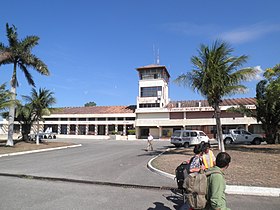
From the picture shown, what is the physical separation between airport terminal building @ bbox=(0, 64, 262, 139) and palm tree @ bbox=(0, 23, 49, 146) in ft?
74.0

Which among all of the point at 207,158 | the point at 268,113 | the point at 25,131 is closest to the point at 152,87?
the point at 25,131

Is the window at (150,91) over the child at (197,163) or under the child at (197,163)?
over

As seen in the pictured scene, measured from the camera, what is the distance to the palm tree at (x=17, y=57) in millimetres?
21984

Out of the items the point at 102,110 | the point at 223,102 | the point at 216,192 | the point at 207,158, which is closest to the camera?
the point at 216,192

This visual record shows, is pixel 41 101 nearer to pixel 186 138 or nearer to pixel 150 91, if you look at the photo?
pixel 186 138

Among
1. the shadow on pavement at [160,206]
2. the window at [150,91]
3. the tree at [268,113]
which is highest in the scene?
the window at [150,91]

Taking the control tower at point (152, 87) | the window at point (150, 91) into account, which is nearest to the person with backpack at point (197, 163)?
the control tower at point (152, 87)

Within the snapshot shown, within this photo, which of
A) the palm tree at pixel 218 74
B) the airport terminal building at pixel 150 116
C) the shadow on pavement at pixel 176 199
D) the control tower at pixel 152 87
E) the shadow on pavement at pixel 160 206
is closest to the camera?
the shadow on pavement at pixel 160 206

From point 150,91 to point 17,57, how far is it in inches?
1203

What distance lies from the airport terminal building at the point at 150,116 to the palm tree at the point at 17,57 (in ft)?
74.0

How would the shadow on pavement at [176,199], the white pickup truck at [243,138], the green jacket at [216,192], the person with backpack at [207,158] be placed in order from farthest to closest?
the white pickup truck at [243,138]
the shadow on pavement at [176,199]
the person with backpack at [207,158]
the green jacket at [216,192]

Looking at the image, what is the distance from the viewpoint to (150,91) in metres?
50.2

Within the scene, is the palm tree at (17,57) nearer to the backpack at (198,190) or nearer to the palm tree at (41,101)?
the palm tree at (41,101)

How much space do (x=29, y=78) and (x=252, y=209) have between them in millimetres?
23395
